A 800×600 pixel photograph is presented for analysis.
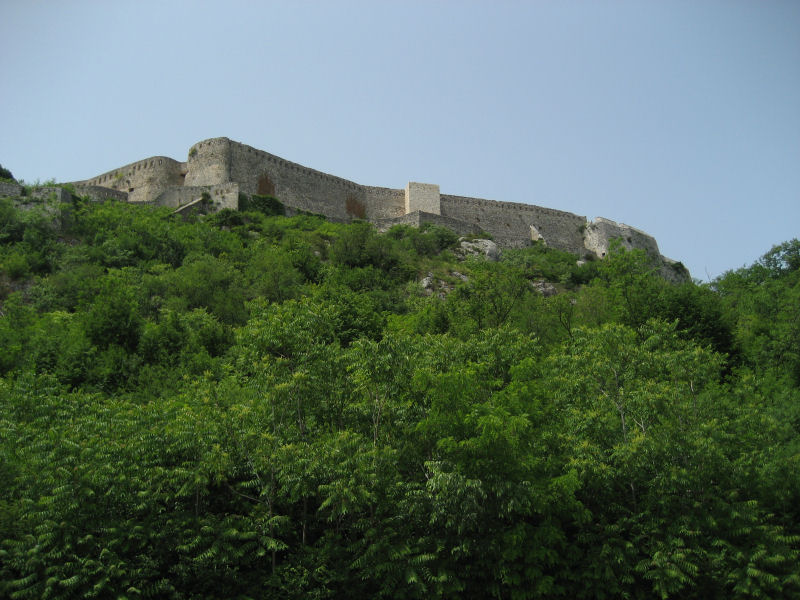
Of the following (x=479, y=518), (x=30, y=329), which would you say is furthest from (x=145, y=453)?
(x=30, y=329)

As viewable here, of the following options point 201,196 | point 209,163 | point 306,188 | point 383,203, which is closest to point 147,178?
point 209,163

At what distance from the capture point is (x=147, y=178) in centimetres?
5162

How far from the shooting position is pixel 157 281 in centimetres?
3353

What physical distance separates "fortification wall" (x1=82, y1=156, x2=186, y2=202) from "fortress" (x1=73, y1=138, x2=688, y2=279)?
0.07 metres

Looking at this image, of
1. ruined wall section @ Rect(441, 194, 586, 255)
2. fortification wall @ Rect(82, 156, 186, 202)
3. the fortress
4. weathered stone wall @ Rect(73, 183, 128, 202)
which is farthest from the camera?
ruined wall section @ Rect(441, 194, 586, 255)

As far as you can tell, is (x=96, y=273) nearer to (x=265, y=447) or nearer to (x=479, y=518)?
(x=265, y=447)

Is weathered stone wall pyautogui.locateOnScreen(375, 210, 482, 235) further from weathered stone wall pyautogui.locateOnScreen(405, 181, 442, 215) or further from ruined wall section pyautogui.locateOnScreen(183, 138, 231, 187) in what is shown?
ruined wall section pyautogui.locateOnScreen(183, 138, 231, 187)

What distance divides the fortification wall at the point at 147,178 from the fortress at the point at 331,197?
68 millimetres

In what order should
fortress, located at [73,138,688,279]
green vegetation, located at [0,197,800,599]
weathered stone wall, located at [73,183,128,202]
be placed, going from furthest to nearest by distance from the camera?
fortress, located at [73,138,688,279]
weathered stone wall, located at [73,183,128,202]
green vegetation, located at [0,197,800,599]

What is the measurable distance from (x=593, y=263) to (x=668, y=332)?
92.9 feet

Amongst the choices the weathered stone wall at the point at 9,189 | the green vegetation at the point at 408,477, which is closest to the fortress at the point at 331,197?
the weathered stone wall at the point at 9,189

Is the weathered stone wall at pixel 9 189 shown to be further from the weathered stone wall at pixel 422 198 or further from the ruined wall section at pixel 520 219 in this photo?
the ruined wall section at pixel 520 219

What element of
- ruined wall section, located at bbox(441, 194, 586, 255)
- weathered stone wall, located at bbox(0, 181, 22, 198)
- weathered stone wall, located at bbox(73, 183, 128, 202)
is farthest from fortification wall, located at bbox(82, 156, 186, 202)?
ruined wall section, located at bbox(441, 194, 586, 255)

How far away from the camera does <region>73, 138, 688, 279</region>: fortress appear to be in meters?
50.3
